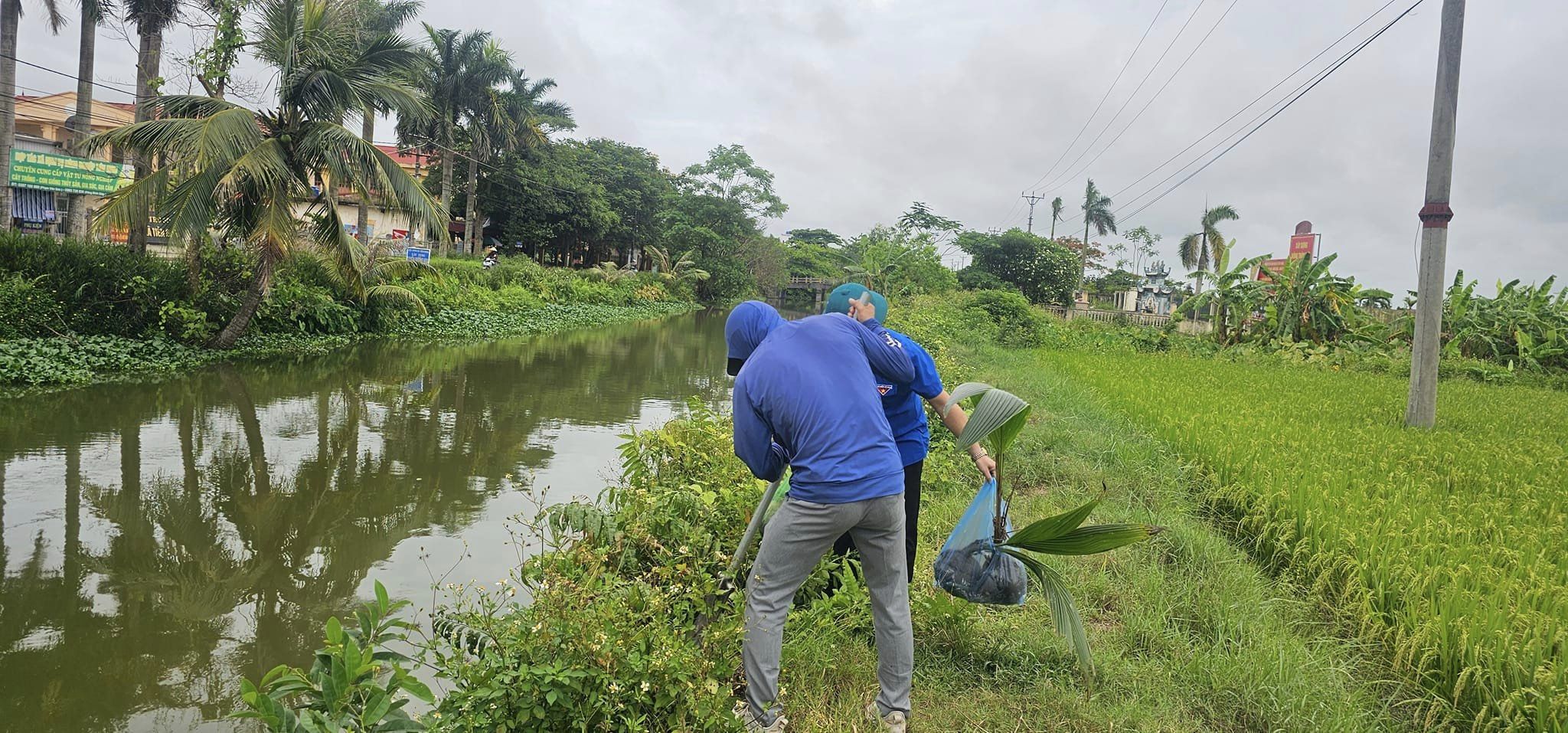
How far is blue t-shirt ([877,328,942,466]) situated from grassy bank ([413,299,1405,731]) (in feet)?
2.10

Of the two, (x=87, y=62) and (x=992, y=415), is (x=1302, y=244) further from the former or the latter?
(x=87, y=62)

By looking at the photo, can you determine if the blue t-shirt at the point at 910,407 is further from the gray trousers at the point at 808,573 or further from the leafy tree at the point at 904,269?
the leafy tree at the point at 904,269

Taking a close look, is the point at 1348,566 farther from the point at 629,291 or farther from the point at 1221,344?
the point at 629,291

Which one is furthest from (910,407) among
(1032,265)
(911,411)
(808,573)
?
(1032,265)

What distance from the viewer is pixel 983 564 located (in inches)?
114

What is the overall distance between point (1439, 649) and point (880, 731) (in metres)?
2.15

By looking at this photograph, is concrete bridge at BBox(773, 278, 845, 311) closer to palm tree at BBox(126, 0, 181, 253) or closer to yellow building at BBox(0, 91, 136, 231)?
yellow building at BBox(0, 91, 136, 231)

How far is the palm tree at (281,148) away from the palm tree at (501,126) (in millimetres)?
16459

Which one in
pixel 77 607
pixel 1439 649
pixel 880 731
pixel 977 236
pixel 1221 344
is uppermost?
pixel 977 236

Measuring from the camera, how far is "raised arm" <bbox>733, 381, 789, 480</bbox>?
2.51 metres

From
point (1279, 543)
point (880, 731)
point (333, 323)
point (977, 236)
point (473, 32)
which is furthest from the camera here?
point (977, 236)

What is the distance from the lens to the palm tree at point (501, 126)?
2775 centimetres

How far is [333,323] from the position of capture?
14297 mm

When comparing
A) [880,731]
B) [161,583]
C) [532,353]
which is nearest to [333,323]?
[532,353]
